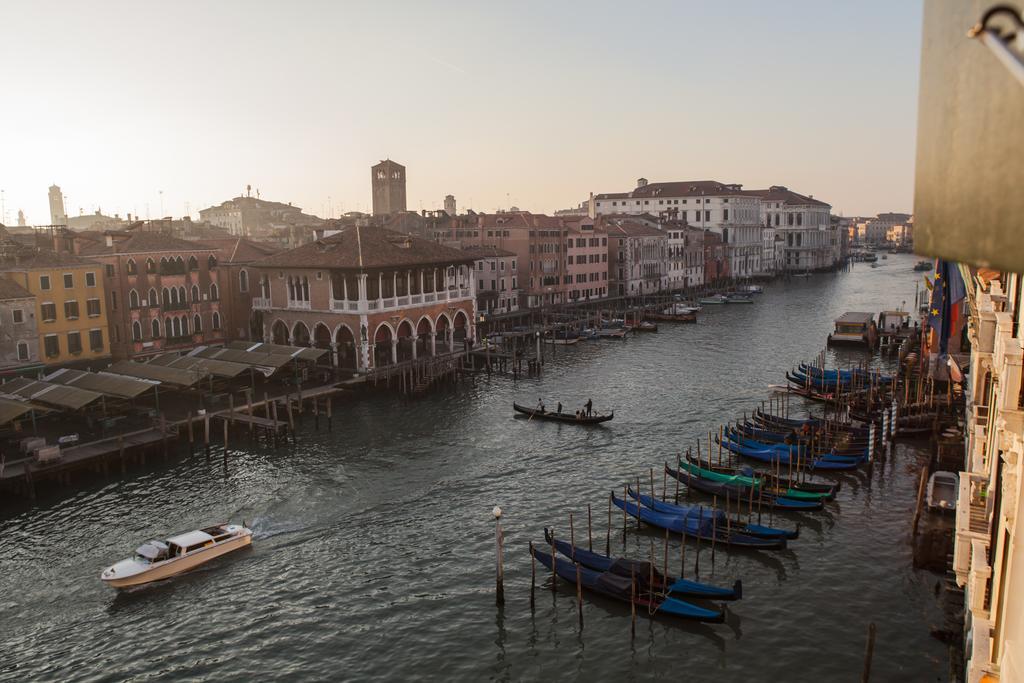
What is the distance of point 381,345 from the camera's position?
41500mm

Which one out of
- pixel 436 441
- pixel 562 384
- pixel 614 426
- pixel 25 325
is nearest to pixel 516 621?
pixel 436 441

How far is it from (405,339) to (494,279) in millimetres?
18994

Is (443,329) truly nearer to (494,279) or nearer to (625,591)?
(494,279)

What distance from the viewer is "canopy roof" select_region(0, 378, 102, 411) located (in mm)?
27656

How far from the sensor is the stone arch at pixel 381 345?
38.8m

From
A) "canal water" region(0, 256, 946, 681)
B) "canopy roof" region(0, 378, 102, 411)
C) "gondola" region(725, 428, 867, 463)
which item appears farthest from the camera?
"canopy roof" region(0, 378, 102, 411)

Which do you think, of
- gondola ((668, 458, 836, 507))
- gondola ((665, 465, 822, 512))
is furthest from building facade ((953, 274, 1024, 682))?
gondola ((668, 458, 836, 507))

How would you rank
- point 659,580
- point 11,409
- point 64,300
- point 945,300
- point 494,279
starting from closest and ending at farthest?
point 659,580
point 11,409
point 945,300
point 64,300
point 494,279

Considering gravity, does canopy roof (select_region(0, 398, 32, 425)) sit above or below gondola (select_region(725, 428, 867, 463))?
above

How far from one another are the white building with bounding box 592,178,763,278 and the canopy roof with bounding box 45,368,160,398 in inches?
2803

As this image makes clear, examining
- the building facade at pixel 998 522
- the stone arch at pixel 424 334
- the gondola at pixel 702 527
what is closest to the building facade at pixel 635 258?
the stone arch at pixel 424 334

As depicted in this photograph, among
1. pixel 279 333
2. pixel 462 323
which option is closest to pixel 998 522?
pixel 279 333

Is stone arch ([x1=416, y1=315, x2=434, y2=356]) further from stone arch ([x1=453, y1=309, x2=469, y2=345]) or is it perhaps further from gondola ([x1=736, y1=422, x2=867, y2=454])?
gondola ([x1=736, y1=422, x2=867, y2=454])

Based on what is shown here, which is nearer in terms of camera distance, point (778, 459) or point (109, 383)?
point (778, 459)
